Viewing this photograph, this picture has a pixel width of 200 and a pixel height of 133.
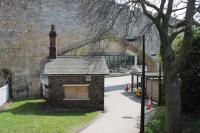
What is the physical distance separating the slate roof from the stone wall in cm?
43

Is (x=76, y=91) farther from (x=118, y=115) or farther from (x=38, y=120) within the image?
(x=38, y=120)

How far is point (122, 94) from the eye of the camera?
147 ft

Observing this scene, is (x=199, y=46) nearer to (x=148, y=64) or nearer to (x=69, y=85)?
(x=69, y=85)

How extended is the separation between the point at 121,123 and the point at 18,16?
41.2 feet

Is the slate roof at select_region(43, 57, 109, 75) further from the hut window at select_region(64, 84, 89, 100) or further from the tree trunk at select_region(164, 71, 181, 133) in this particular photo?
the tree trunk at select_region(164, 71, 181, 133)

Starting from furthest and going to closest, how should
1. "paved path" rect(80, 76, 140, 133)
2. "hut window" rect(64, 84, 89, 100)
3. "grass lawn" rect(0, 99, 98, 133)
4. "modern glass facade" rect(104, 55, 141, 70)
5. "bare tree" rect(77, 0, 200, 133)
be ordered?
1. "modern glass facade" rect(104, 55, 141, 70)
2. "hut window" rect(64, 84, 89, 100)
3. "grass lawn" rect(0, 99, 98, 133)
4. "paved path" rect(80, 76, 140, 133)
5. "bare tree" rect(77, 0, 200, 133)

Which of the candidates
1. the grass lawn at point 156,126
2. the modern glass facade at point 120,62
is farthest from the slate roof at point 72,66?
the modern glass facade at point 120,62

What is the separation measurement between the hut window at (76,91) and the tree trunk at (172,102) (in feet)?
48.7

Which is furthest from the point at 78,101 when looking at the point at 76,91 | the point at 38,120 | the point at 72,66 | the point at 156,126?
the point at 156,126

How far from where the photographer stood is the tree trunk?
19.5 meters

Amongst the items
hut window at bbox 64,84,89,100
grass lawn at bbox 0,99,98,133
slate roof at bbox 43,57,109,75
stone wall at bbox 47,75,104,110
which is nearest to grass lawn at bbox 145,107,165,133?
grass lawn at bbox 0,99,98,133

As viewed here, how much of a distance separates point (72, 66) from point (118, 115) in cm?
718

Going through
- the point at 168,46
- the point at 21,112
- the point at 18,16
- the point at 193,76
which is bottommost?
the point at 21,112

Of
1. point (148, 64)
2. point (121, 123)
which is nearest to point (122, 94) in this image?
point (148, 64)
